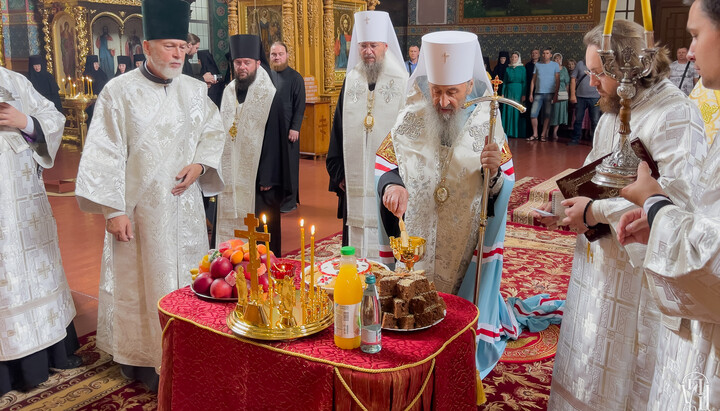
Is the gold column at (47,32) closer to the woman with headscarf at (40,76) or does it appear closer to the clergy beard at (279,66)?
the woman with headscarf at (40,76)

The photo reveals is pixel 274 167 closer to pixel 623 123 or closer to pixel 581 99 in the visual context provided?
pixel 623 123

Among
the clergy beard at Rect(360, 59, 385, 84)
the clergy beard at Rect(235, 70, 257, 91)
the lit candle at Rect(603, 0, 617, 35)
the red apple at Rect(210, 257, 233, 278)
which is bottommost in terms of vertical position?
the red apple at Rect(210, 257, 233, 278)

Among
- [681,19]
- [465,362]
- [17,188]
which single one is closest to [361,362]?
[465,362]

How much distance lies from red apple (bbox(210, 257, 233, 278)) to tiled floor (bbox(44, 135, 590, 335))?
2.16 meters

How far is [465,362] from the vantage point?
2.35 meters

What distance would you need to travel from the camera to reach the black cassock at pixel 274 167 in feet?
18.4

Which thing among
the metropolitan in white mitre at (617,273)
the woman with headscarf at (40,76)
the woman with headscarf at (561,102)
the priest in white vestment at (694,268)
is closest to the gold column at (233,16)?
the woman with headscarf at (40,76)

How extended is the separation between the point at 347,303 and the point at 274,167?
3.64m

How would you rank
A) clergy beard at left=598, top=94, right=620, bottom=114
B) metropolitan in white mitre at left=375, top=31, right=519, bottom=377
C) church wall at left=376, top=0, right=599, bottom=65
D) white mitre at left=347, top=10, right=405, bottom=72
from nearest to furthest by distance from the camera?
clergy beard at left=598, top=94, right=620, bottom=114
metropolitan in white mitre at left=375, top=31, right=519, bottom=377
white mitre at left=347, top=10, right=405, bottom=72
church wall at left=376, top=0, right=599, bottom=65

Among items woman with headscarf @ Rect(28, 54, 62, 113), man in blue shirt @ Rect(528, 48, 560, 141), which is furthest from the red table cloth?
man in blue shirt @ Rect(528, 48, 560, 141)

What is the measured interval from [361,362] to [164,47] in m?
2.18

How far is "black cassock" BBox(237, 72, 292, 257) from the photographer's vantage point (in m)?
5.62

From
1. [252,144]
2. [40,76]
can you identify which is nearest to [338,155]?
[252,144]

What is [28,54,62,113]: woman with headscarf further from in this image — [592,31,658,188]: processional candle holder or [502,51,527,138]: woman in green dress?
[592,31,658,188]: processional candle holder
